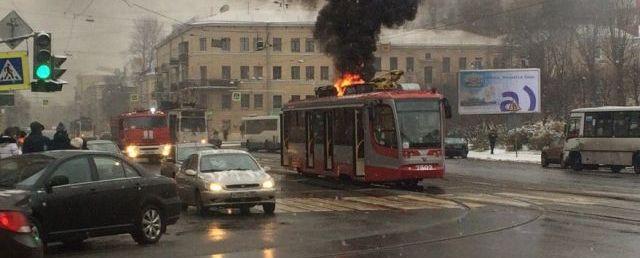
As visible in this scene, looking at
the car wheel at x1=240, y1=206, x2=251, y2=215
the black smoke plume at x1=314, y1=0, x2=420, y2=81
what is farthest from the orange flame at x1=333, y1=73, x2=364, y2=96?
the car wheel at x1=240, y1=206, x2=251, y2=215

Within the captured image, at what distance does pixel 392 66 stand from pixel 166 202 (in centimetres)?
8396

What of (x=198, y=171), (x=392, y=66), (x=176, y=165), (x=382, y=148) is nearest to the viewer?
(x=198, y=171)

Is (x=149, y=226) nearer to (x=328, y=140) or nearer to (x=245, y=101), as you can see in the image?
(x=328, y=140)

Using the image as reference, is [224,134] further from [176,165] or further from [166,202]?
[166,202]

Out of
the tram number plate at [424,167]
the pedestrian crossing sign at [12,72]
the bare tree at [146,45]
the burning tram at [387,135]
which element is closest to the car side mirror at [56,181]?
the pedestrian crossing sign at [12,72]

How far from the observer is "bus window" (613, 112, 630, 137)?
109 ft

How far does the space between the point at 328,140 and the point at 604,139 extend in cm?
1380

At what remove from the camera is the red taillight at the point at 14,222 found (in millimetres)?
8242

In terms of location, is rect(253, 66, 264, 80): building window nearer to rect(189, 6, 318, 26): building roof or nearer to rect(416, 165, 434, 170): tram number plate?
rect(189, 6, 318, 26): building roof

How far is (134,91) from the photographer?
102 metres

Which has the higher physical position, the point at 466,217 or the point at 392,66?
the point at 392,66

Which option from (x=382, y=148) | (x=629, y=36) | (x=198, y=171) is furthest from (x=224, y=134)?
(x=198, y=171)

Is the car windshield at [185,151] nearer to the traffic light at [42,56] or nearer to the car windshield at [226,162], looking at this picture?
the car windshield at [226,162]

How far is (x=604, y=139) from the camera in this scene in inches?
1336
